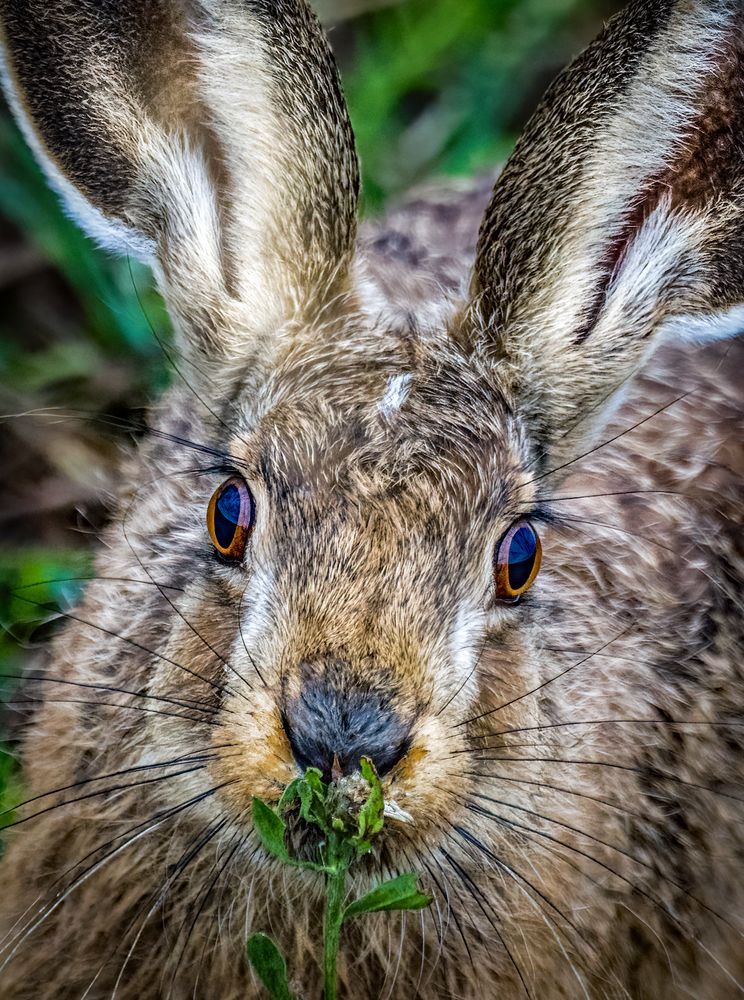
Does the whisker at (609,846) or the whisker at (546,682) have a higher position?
the whisker at (546,682)

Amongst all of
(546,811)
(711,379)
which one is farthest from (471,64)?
(546,811)

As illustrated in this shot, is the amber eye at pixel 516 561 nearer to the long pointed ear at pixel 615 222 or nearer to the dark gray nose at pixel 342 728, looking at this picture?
the long pointed ear at pixel 615 222

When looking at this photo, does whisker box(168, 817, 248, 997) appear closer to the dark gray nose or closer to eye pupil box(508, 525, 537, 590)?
the dark gray nose

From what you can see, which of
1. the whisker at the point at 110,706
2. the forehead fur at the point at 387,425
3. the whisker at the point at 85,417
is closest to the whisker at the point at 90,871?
the whisker at the point at 110,706

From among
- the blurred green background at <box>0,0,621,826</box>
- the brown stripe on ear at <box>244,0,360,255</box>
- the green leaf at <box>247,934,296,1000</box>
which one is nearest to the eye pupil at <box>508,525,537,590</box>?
the brown stripe on ear at <box>244,0,360,255</box>

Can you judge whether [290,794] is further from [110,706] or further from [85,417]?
[85,417]

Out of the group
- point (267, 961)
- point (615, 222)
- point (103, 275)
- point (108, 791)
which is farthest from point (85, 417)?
point (267, 961)
